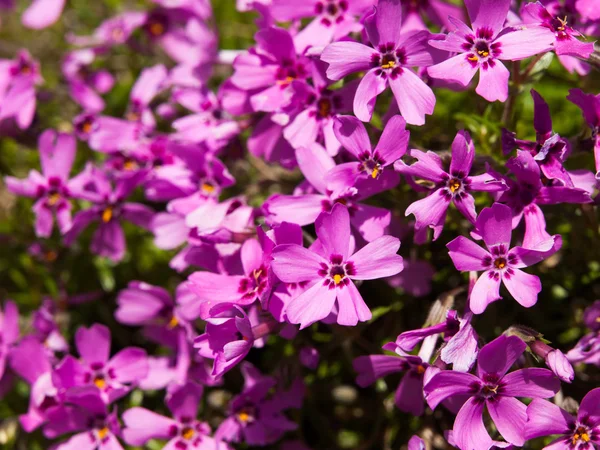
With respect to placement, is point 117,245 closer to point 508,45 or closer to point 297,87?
point 297,87

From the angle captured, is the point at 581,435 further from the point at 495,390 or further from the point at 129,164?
the point at 129,164

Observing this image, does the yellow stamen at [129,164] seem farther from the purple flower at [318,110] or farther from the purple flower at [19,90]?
the purple flower at [318,110]

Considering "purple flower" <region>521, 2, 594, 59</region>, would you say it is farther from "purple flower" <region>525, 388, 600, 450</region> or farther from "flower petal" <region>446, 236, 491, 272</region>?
"purple flower" <region>525, 388, 600, 450</region>

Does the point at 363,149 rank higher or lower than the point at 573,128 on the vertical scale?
higher

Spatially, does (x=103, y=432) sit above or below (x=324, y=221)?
below

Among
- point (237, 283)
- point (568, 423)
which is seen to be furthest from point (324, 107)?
point (568, 423)

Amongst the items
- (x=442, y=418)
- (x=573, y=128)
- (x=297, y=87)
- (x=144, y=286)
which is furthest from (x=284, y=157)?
(x=573, y=128)

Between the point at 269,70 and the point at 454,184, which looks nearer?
the point at 454,184
